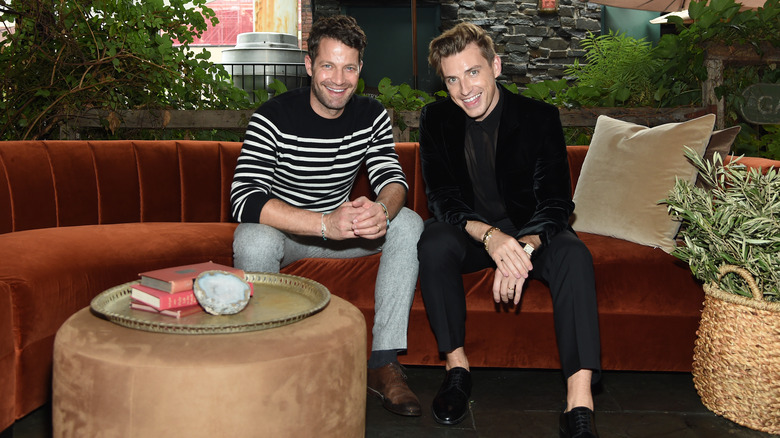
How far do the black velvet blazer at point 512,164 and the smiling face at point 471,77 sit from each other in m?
0.13

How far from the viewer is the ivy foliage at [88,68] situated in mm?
3270

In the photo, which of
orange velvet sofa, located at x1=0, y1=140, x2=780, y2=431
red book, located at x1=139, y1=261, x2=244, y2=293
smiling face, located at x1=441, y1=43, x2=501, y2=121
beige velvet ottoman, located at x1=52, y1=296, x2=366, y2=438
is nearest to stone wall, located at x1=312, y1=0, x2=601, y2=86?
orange velvet sofa, located at x1=0, y1=140, x2=780, y2=431

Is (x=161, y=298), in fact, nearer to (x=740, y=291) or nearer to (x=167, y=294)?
(x=167, y=294)

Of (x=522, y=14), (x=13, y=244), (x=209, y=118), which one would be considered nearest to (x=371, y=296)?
(x=13, y=244)

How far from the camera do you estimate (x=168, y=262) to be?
214cm

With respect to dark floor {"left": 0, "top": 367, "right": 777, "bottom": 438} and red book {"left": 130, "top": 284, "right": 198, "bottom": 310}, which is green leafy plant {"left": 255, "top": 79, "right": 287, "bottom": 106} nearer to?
dark floor {"left": 0, "top": 367, "right": 777, "bottom": 438}

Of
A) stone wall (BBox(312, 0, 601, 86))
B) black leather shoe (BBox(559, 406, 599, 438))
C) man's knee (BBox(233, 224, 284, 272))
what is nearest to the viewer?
black leather shoe (BBox(559, 406, 599, 438))

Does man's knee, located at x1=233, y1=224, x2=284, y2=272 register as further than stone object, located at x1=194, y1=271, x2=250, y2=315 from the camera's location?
Yes

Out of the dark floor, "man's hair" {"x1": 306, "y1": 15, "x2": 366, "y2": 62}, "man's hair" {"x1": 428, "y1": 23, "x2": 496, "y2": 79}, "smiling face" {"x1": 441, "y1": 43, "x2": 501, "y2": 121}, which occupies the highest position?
"man's hair" {"x1": 306, "y1": 15, "x2": 366, "y2": 62}

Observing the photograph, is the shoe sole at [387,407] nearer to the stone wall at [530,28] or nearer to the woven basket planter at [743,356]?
the woven basket planter at [743,356]

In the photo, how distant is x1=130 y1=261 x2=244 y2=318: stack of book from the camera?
4.25 feet

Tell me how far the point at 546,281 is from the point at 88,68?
2618mm

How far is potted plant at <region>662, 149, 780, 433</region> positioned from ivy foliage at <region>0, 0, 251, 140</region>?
2390 millimetres

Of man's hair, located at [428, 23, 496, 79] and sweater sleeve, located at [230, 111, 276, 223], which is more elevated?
man's hair, located at [428, 23, 496, 79]
